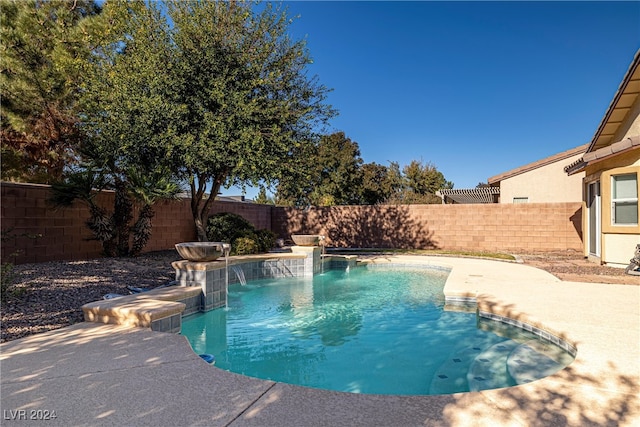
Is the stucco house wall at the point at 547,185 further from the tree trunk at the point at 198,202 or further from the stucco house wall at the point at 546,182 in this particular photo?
the tree trunk at the point at 198,202

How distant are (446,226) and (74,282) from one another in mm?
14945

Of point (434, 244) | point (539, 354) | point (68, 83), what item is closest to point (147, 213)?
point (68, 83)

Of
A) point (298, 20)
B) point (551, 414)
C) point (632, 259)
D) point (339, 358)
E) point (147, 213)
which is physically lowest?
point (339, 358)

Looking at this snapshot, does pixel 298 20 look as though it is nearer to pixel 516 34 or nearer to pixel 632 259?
pixel 516 34

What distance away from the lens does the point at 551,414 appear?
262cm

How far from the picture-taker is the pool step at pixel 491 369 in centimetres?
396

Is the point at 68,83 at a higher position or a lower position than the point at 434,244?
higher

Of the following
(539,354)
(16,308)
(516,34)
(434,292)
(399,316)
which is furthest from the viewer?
(516,34)

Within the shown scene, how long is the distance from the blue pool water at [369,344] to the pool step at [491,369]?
0.01m

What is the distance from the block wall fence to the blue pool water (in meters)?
5.36

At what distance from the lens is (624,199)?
10.0 metres

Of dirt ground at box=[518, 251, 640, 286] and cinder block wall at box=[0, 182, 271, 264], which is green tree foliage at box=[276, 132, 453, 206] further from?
dirt ground at box=[518, 251, 640, 286]

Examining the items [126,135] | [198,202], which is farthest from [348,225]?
[126,135]

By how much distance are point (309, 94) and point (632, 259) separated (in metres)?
10.6
